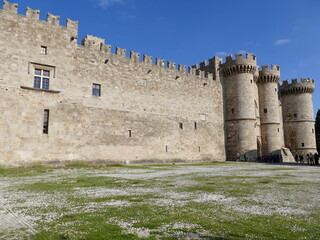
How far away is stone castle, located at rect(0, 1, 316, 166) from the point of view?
1788 cm

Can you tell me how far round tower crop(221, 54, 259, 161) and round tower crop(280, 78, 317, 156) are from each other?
11.9 meters

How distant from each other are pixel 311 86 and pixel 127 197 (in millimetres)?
42371

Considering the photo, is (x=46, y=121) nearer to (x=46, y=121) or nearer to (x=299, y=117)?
(x=46, y=121)

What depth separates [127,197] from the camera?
667cm

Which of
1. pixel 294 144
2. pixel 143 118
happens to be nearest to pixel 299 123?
pixel 294 144

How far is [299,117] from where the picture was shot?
40.3 m

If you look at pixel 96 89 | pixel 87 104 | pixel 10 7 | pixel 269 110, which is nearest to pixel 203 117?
pixel 269 110

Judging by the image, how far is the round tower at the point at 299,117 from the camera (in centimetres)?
3981

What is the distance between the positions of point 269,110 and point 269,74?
490 centimetres

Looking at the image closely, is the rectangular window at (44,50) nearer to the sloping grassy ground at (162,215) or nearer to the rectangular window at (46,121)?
the rectangular window at (46,121)

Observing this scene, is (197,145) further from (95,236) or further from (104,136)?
(95,236)

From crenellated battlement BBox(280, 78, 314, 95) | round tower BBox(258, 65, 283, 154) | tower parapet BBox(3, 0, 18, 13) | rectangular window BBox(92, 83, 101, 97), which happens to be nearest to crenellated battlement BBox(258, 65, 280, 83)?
round tower BBox(258, 65, 283, 154)

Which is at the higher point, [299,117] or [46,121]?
[299,117]

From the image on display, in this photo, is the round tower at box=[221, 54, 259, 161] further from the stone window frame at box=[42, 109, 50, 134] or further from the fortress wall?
the stone window frame at box=[42, 109, 50, 134]
